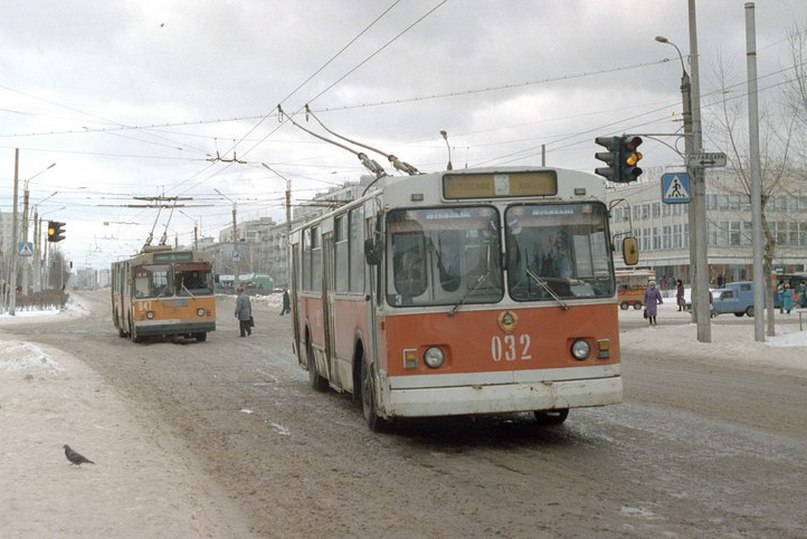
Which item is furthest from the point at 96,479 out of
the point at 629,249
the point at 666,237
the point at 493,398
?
the point at 666,237

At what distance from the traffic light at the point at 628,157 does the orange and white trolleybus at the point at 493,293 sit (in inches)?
361

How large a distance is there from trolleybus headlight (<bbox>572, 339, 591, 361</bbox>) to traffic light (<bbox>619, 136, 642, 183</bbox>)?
994 cm

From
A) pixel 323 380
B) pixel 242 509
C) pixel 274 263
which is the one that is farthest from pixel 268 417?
pixel 274 263

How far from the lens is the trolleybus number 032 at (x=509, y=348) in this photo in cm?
956

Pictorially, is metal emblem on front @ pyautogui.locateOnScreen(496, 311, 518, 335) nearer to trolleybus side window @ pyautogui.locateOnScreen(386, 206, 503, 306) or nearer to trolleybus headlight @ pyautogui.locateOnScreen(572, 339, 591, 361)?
trolleybus side window @ pyautogui.locateOnScreen(386, 206, 503, 306)

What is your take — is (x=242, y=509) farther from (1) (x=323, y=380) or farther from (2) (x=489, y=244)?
(1) (x=323, y=380)

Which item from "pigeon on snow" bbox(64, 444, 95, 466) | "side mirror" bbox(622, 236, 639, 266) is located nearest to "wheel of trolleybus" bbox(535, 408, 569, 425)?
"side mirror" bbox(622, 236, 639, 266)

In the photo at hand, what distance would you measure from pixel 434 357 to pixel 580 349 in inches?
57.7

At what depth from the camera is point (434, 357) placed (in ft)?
31.2

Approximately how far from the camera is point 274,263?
16712cm

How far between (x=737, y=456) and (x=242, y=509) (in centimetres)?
440

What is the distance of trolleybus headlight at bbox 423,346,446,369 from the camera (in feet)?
31.1

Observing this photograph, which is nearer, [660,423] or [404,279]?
[404,279]

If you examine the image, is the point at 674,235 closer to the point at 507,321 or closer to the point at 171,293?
the point at 171,293
